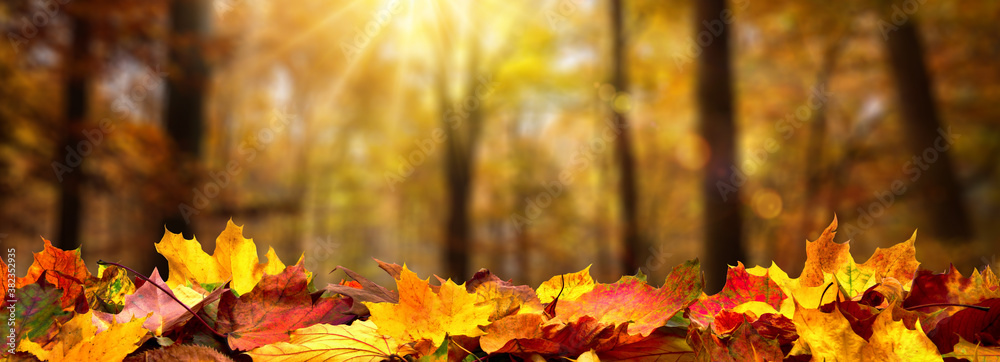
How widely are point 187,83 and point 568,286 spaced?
8.02 m

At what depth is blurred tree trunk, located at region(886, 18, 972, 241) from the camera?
24.7 ft

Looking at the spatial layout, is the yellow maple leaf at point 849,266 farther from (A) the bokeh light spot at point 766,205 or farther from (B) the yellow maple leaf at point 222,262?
(A) the bokeh light spot at point 766,205

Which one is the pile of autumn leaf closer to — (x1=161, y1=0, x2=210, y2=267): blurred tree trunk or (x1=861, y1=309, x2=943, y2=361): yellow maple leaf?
(x1=861, y1=309, x2=943, y2=361): yellow maple leaf

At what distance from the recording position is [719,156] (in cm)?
596

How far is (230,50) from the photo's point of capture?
25.4ft

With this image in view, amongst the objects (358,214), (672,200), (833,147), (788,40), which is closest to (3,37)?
(788,40)

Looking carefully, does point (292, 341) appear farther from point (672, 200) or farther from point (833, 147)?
point (672, 200)

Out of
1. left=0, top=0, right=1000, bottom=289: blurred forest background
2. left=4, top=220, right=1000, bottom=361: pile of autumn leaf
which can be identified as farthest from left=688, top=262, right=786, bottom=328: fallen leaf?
left=0, top=0, right=1000, bottom=289: blurred forest background

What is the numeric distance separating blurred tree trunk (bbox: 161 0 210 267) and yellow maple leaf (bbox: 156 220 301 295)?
715cm

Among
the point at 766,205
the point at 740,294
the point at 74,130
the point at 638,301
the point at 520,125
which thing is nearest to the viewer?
the point at 638,301

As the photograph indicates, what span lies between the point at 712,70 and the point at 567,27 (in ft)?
27.7

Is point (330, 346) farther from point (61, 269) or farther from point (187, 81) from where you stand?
point (187, 81)

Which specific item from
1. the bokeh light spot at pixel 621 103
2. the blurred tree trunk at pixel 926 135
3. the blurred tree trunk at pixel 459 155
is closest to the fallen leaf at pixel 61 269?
the bokeh light spot at pixel 621 103

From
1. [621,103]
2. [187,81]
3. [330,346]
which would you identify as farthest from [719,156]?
[187,81]
